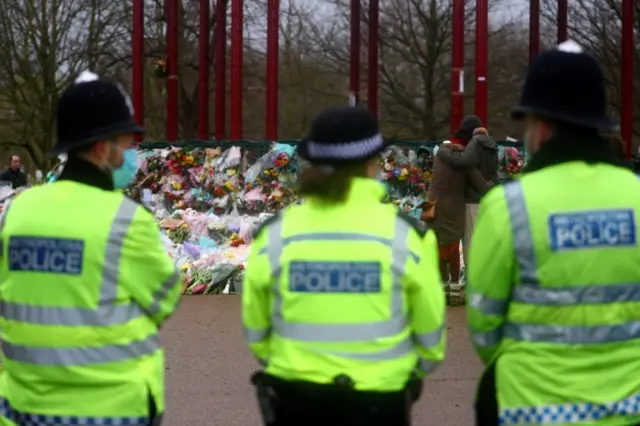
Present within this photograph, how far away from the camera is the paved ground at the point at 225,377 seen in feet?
24.2

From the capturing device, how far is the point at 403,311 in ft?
12.5

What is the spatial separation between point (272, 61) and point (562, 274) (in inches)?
543

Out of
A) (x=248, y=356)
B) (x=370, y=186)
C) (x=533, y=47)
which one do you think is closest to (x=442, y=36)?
(x=533, y=47)

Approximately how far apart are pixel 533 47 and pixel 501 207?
1780 cm

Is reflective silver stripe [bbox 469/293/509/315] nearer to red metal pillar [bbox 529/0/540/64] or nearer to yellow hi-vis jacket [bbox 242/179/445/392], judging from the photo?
yellow hi-vis jacket [bbox 242/179/445/392]

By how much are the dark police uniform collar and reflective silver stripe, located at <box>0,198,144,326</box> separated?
0.50ft

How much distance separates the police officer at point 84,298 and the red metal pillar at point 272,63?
12769 millimetres

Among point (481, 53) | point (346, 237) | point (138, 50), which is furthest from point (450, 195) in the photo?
point (138, 50)

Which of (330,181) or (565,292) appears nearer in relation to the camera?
(565,292)

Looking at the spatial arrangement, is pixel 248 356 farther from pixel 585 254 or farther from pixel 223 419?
pixel 585 254

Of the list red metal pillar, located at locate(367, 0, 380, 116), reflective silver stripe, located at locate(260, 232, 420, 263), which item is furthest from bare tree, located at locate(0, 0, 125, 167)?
reflective silver stripe, located at locate(260, 232, 420, 263)

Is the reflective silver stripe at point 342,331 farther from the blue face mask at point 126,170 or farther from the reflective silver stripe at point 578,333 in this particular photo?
the blue face mask at point 126,170

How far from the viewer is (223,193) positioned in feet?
50.5

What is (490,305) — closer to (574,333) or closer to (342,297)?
(574,333)
